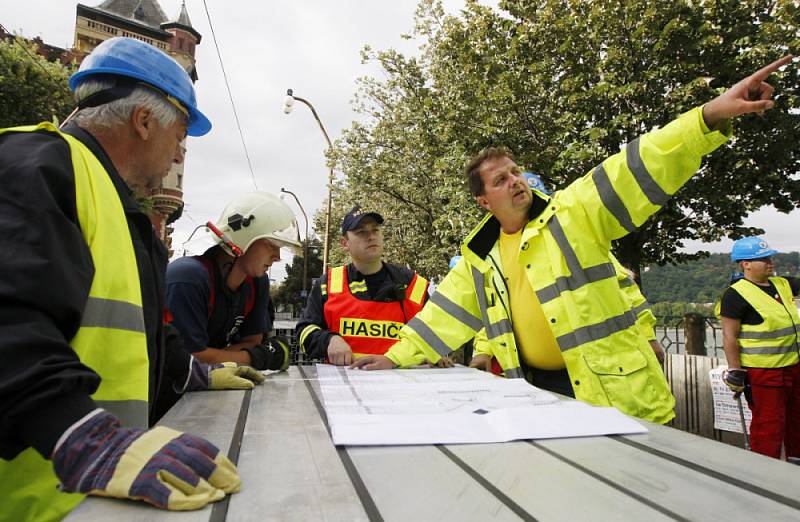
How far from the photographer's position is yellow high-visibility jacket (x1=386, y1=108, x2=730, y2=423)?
7.12 feet

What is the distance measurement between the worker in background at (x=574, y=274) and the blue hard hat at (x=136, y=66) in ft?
5.50

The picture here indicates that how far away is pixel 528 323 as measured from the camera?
272cm

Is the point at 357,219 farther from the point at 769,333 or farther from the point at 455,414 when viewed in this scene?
the point at 769,333

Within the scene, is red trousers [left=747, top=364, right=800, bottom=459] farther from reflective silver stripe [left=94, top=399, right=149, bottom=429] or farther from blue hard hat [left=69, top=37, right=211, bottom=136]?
blue hard hat [left=69, top=37, right=211, bottom=136]

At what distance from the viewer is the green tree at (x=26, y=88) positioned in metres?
16.7

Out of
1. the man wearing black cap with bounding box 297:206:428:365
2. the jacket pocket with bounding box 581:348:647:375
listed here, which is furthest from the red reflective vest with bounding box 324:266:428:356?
the jacket pocket with bounding box 581:348:647:375

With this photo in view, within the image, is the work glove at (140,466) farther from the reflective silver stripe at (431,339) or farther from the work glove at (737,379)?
the work glove at (737,379)

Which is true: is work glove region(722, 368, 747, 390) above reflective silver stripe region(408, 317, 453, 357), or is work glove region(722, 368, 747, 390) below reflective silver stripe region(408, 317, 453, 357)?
below

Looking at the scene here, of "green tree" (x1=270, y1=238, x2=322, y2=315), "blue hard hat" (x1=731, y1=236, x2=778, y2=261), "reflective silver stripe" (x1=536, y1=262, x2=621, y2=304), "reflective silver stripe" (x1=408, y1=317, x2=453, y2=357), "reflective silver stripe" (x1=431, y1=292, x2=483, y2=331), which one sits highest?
"green tree" (x1=270, y1=238, x2=322, y2=315)

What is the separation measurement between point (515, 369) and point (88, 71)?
2.32m

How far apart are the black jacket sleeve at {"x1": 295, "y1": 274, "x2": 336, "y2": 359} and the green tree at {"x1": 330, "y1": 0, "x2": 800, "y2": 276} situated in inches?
325

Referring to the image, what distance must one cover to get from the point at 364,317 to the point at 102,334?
2915 mm

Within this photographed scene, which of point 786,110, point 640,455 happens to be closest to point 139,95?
point 640,455

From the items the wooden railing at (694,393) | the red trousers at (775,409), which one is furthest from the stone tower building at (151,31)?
the red trousers at (775,409)
